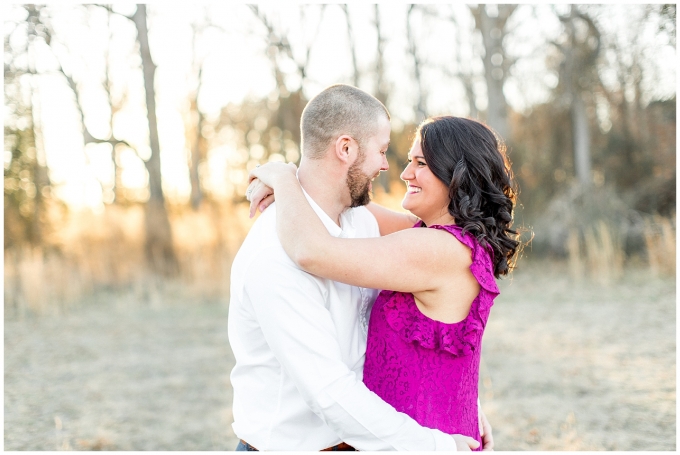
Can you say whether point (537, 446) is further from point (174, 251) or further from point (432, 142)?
point (174, 251)

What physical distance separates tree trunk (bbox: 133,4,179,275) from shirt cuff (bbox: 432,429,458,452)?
376 inches

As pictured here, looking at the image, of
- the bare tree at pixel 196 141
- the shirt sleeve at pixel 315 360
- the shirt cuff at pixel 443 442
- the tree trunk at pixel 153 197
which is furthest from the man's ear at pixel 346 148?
the bare tree at pixel 196 141

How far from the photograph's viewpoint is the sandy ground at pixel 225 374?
4.60 meters

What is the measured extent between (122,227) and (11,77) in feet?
10.0

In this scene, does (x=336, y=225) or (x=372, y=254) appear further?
(x=336, y=225)

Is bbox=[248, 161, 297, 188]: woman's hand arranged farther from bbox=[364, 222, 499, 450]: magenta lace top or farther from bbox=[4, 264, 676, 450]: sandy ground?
bbox=[4, 264, 676, 450]: sandy ground

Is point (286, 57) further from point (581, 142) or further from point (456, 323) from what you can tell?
point (456, 323)

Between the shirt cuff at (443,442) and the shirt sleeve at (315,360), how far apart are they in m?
0.05

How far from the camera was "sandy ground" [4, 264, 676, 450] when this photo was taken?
4.60 metres

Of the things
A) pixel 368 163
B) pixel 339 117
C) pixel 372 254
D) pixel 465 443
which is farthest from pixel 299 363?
pixel 339 117

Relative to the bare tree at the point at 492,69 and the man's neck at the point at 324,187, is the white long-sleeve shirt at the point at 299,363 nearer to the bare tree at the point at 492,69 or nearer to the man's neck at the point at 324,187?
the man's neck at the point at 324,187

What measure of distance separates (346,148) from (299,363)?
0.74 m

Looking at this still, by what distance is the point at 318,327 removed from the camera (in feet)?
5.86

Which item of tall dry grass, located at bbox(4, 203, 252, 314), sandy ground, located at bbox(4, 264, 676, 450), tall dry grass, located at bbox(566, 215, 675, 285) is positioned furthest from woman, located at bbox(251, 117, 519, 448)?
tall dry grass, located at bbox(566, 215, 675, 285)
